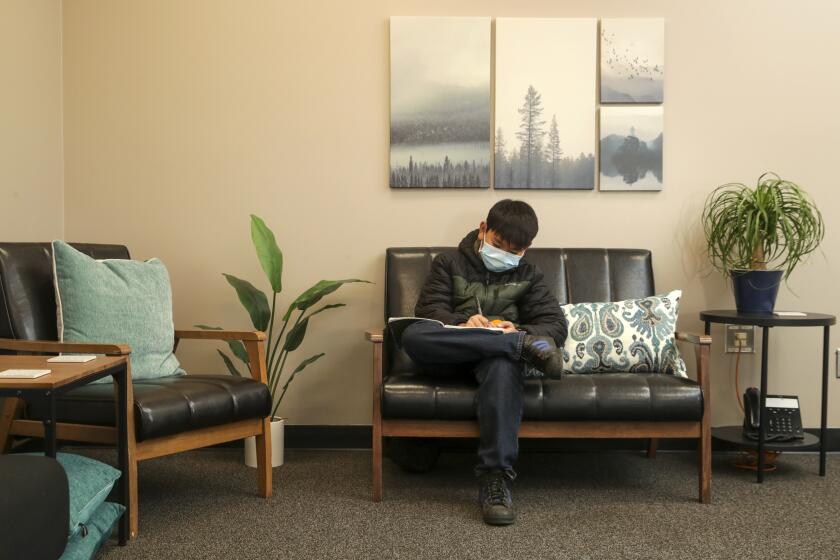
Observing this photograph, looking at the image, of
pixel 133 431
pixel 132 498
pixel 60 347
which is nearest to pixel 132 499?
pixel 132 498

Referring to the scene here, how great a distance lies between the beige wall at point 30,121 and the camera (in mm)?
3139

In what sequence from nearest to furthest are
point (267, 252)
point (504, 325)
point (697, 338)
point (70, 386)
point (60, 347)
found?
point (70, 386), point (60, 347), point (697, 338), point (504, 325), point (267, 252)

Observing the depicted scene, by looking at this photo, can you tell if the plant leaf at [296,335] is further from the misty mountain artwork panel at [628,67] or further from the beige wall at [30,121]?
the misty mountain artwork panel at [628,67]

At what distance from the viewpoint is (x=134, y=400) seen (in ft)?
7.58

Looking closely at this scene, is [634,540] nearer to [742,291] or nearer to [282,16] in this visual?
[742,291]

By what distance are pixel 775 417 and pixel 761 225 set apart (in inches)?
30.5

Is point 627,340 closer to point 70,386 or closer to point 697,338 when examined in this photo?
point 697,338

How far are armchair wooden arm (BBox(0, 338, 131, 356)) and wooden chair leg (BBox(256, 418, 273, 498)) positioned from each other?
0.66m

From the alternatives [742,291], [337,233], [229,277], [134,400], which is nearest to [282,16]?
[337,233]

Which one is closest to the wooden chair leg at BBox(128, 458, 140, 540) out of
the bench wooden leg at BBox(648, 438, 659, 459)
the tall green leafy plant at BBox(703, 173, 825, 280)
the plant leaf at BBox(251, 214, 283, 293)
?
the plant leaf at BBox(251, 214, 283, 293)

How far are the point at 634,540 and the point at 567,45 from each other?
212 cm

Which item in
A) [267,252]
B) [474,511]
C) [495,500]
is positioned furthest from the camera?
[267,252]

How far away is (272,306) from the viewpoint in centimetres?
342

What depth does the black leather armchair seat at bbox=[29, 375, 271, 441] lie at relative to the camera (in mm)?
2322
